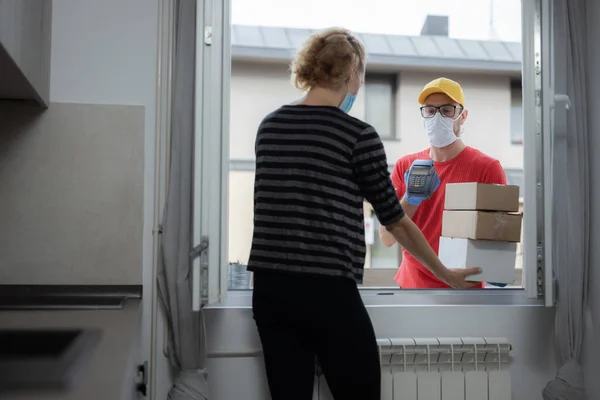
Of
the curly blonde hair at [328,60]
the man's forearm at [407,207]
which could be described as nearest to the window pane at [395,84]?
the man's forearm at [407,207]

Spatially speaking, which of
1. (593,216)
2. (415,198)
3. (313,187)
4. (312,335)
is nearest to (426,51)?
(415,198)

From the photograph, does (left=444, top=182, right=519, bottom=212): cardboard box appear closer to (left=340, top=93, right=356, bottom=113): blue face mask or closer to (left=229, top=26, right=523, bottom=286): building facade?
(left=340, top=93, right=356, bottom=113): blue face mask

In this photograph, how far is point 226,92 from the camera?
1777mm

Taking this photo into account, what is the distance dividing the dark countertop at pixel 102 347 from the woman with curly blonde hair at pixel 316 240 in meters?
0.36

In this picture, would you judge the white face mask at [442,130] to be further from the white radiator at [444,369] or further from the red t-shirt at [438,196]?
the white radiator at [444,369]

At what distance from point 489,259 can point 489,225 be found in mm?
129

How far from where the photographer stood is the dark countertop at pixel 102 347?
0.87 m

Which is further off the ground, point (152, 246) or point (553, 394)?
point (152, 246)

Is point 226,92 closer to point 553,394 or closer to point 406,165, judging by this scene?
point 406,165

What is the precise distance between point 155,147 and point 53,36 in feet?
1.69

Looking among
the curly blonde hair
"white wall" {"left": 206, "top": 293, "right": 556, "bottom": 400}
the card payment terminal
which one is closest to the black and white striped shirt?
the curly blonde hair

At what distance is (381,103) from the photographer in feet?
19.6

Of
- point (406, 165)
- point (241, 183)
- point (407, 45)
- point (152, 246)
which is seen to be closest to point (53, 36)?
point (152, 246)

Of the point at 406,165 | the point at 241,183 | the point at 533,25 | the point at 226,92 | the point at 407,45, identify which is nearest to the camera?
the point at 226,92
